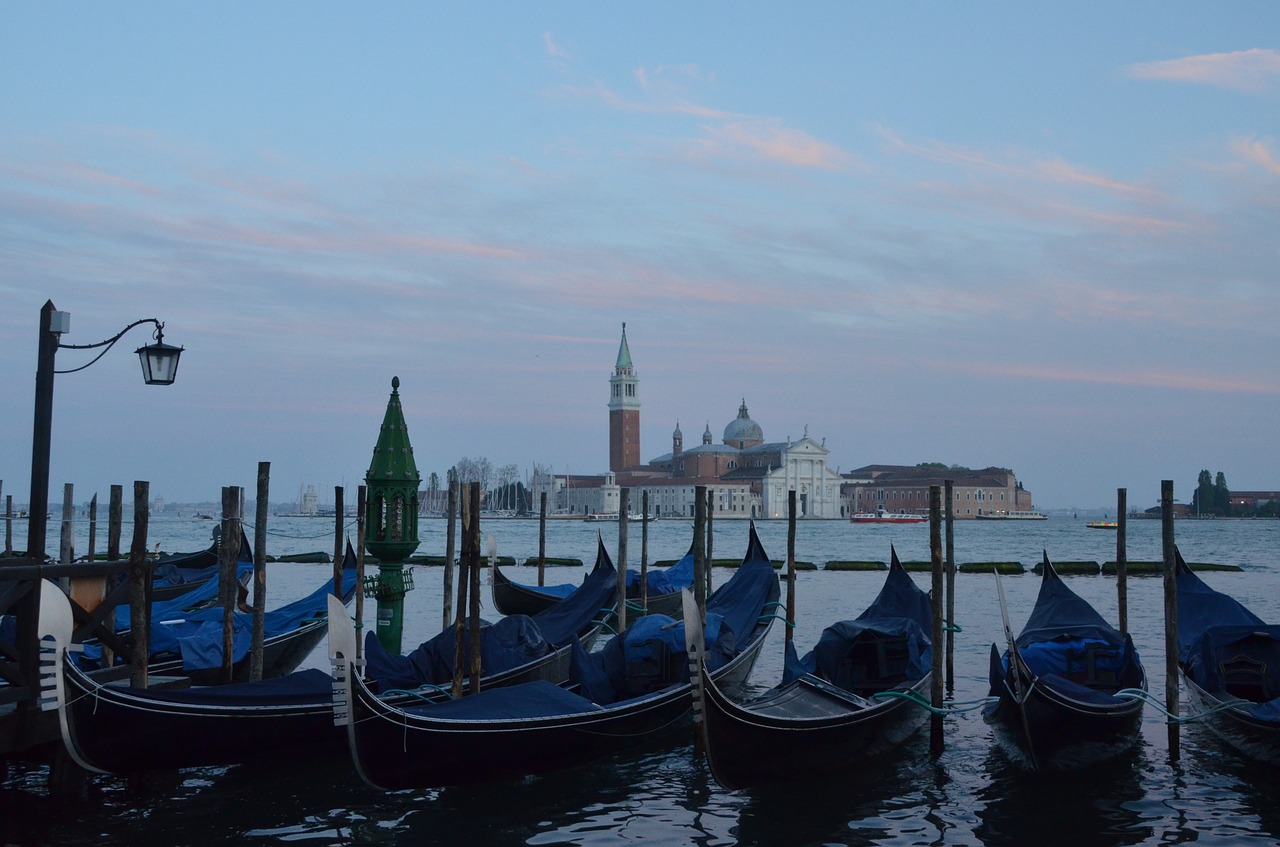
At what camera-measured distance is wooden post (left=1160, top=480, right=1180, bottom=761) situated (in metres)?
6.81

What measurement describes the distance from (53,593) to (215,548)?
10.6 metres

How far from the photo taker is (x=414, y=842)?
5441 millimetres

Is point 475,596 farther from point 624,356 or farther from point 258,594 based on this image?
point 624,356

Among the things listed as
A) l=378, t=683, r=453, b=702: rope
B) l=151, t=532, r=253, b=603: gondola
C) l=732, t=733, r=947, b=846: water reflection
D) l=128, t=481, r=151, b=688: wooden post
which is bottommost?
l=732, t=733, r=947, b=846: water reflection

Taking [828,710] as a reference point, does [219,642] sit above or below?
above

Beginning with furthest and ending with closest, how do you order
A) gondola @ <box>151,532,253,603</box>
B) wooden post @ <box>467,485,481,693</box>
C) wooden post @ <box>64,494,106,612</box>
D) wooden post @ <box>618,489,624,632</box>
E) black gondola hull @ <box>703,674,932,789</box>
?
gondola @ <box>151,532,253,603</box>, wooden post @ <box>618,489,624,632</box>, wooden post @ <box>467,485,481,693</box>, wooden post @ <box>64,494,106,612</box>, black gondola hull @ <box>703,674,932,789</box>

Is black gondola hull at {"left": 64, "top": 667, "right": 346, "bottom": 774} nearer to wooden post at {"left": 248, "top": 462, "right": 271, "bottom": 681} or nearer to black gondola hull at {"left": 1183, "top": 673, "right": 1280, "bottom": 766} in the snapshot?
wooden post at {"left": 248, "top": 462, "right": 271, "bottom": 681}

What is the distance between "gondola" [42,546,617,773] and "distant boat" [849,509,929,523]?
71.0 metres

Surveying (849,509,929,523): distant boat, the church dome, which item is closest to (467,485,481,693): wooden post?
(849,509,929,523): distant boat

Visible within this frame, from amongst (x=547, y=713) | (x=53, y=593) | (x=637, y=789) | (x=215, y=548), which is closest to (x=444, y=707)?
(x=547, y=713)

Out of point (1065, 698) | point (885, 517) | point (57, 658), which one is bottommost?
point (885, 517)

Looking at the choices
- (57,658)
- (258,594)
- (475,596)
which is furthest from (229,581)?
(57,658)

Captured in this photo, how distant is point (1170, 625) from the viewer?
685 centimetres

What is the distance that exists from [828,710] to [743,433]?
277 feet
